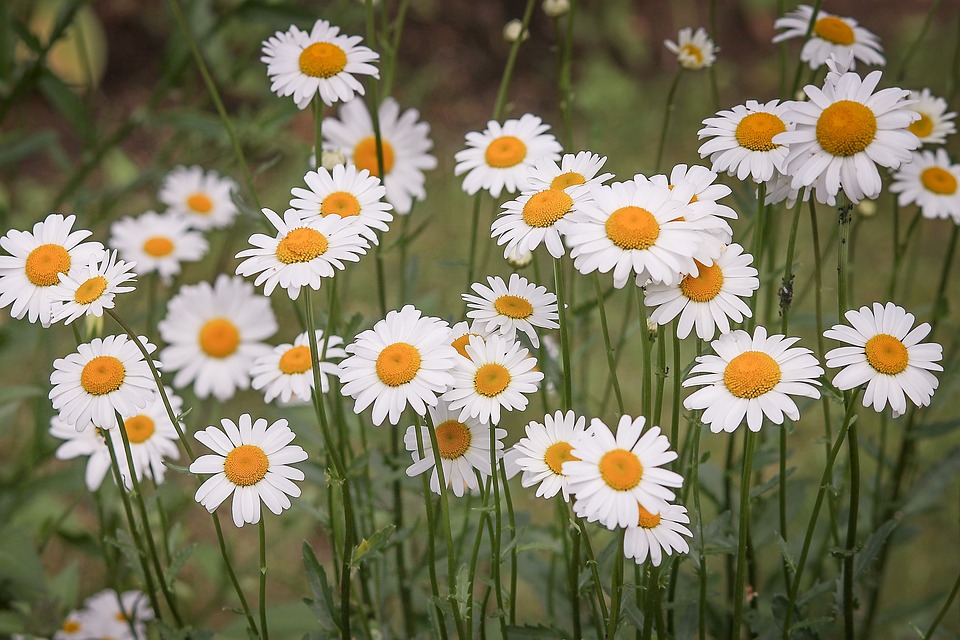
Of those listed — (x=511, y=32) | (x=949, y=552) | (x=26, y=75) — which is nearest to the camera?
(x=511, y=32)

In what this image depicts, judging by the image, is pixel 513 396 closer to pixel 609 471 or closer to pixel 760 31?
pixel 609 471

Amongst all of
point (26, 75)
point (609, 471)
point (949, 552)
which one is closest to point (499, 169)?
point (609, 471)

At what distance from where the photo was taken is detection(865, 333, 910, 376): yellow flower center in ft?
2.16

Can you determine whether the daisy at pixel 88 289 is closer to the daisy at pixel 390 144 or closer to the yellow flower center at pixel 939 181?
the daisy at pixel 390 144

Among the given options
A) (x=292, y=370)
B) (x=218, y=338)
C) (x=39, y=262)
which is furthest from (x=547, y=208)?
(x=218, y=338)

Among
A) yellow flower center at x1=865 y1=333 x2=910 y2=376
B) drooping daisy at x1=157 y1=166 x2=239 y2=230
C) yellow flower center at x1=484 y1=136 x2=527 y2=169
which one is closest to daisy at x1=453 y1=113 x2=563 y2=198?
yellow flower center at x1=484 y1=136 x2=527 y2=169

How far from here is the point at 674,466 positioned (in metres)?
0.80

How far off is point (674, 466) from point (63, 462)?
123cm

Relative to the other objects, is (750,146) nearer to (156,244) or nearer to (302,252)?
(302,252)

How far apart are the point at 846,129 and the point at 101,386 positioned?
1.84 feet

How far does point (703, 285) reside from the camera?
0.65 metres

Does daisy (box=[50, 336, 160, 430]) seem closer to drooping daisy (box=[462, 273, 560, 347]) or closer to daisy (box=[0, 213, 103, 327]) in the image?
daisy (box=[0, 213, 103, 327])

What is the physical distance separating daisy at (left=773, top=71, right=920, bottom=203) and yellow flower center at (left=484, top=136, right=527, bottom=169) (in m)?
0.29

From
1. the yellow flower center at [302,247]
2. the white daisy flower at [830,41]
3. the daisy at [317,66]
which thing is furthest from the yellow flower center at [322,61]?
the white daisy flower at [830,41]
